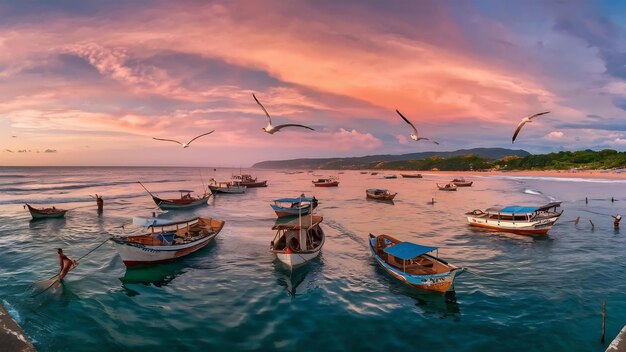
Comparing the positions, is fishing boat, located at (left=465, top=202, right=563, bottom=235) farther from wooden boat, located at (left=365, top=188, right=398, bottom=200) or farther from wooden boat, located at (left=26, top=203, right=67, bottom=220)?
wooden boat, located at (left=26, top=203, right=67, bottom=220)

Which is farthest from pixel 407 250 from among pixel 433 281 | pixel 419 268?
pixel 433 281

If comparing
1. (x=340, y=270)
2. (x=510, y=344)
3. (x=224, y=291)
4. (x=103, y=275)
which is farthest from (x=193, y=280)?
(x=510, y=344)

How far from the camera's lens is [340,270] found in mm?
23422

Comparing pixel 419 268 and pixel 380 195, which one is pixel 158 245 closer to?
pixel 419 268

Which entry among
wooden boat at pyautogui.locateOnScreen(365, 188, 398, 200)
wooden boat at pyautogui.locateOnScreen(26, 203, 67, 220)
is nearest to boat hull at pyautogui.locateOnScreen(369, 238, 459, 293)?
wooden boat at pyautogui.locateOnScreen(365, 188, 398, 200)

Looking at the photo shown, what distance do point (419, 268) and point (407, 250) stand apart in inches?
49.1

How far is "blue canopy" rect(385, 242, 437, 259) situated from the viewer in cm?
1983

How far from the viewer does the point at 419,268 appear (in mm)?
20312

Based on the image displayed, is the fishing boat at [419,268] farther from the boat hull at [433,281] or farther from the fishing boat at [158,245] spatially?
the fishing boat at [158,245]

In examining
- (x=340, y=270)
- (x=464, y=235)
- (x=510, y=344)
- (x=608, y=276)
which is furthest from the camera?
→ (x=464, y=235)

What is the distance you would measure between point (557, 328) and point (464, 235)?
2015 centimetres

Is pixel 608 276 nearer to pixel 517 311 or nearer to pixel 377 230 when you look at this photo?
pixel 517 311

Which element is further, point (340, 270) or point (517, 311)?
point (340, 270)

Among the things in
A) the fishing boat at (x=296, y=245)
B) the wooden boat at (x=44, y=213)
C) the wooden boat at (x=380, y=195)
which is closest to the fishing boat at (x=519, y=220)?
the fishing boat at (x=296, y=245)
